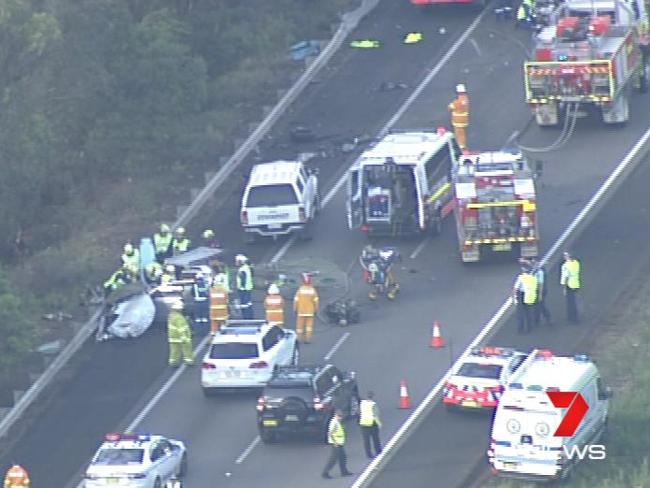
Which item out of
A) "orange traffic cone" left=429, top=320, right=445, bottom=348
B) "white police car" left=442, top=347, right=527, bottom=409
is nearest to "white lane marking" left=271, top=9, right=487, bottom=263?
"orange traffic cone" left=429, top=320, right=445, bottom=348

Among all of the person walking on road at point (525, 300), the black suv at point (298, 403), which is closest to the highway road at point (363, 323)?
the black suv at point (298, 403)

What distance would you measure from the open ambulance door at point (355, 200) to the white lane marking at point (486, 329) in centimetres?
480

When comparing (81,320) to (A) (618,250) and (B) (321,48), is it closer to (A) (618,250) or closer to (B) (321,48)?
(A) (618,250)

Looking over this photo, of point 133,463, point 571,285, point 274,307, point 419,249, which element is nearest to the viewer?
point 133,463

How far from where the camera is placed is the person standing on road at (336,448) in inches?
2020

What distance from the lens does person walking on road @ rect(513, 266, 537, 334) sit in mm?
57594

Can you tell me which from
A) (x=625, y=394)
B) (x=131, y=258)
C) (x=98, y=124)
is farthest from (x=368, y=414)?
(x=98, y=124)

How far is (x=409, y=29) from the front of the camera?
79250mm

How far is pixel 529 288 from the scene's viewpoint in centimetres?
5766

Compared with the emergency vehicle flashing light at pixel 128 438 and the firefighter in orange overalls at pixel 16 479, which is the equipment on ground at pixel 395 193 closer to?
the emergency vehicle flashing light at pixel 128 438

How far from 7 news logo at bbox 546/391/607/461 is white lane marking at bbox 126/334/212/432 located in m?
10.5

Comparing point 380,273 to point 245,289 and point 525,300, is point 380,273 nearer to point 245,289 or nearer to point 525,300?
point 245,289

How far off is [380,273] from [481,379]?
8.14m

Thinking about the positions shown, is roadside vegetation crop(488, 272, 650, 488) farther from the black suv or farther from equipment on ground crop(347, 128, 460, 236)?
equipment on ground crop(347, 128, 460, 236)
